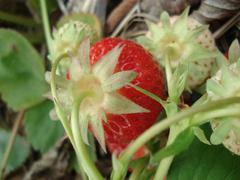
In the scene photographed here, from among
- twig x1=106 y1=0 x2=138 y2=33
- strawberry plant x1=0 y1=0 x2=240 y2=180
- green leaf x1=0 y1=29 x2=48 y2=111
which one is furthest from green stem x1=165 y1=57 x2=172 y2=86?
green leaf x1=0 y1=29 x2=48 y2=111

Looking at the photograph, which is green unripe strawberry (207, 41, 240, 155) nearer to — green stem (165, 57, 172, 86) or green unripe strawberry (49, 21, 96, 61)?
green stem (165, 57, 172, 86)

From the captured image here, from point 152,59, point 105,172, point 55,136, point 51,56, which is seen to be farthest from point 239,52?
point 55,136

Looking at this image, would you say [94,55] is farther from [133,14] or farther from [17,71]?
[17,71]

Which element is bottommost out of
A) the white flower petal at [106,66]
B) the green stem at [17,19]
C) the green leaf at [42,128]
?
the green leaf at [42,128]

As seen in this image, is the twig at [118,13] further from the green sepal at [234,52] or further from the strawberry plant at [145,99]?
the green sepal at [234,52]

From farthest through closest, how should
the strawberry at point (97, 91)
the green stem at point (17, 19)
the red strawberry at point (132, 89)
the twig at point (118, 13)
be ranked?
1. the green stem at point (17, 19)
2. the twig at point (118, 13)
3. the red strawberry at point (132, 89)
4. the strawberry at point (97, 91)

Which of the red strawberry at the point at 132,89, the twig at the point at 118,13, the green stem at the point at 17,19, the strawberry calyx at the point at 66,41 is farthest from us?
the green stem at the point at 17,19

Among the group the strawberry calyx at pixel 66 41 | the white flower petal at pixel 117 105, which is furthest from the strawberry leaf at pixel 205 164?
the strawberry calyx at pixel 66 41
